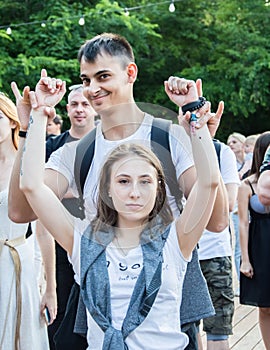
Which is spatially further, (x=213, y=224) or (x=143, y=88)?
(x=143, y=88)

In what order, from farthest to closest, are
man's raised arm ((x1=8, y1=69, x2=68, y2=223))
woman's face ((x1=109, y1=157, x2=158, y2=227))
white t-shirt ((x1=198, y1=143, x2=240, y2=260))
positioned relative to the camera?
white t-shirt ((x1=198, y1=143, x2=240, y2=260)), man's raised arm ((x1=8, y1=69, x2=68, y2=223)), woman's face ((x1=109, y1=157, x2=158, y2=227))

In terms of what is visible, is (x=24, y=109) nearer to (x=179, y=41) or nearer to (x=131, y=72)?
(x=131, y=72)

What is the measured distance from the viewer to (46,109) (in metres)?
2.37

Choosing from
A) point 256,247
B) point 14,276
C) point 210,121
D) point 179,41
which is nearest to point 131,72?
point 210,121

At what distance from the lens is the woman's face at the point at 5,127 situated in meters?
3.43

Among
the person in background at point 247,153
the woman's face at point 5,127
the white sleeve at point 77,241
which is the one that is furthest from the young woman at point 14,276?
the person in background at point 247,153

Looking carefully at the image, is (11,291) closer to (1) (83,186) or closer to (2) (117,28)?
(1) (83,186)

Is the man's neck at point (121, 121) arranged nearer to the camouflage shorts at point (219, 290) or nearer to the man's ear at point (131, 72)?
the man's ear at point (131, 72)

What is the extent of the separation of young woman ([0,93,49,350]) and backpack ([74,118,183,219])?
976 mm

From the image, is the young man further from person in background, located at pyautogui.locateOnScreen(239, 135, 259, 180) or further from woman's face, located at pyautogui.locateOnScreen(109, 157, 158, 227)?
person in background, located at pyautogui.locateOnScreen(239, 135, 259, 180)

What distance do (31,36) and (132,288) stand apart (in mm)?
14971

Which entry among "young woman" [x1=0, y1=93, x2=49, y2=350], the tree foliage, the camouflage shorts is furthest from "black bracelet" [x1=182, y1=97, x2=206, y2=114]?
the tree foliage

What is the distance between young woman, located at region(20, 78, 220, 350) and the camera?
228cm

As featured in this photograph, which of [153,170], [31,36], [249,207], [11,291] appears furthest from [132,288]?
[31,36]
